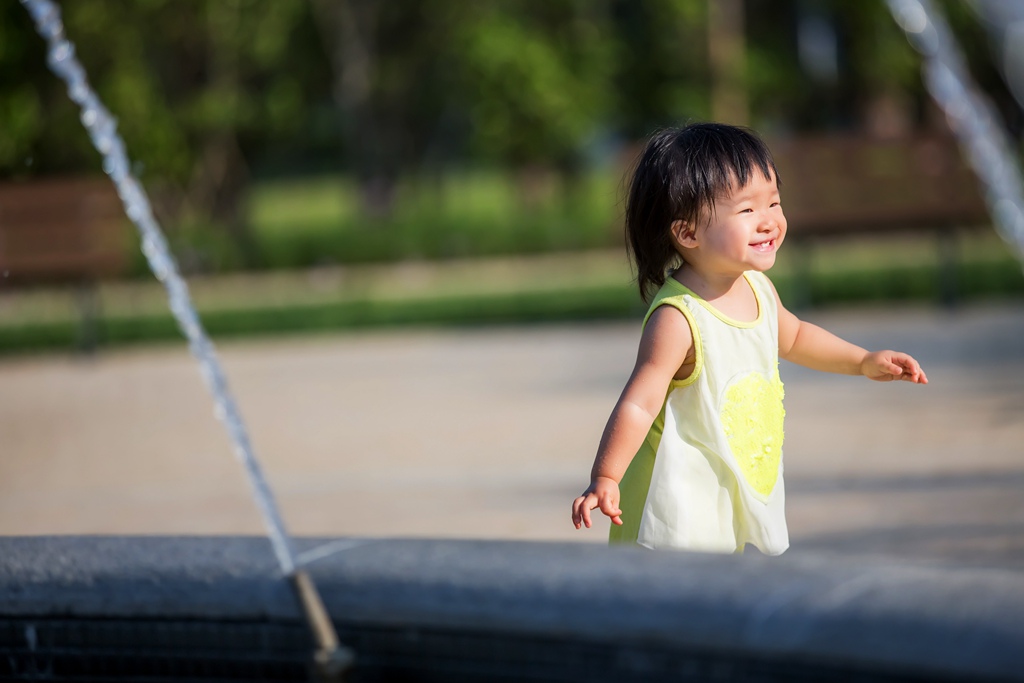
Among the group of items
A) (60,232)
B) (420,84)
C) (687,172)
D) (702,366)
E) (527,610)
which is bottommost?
(527,610)

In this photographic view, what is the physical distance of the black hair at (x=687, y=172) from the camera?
7.38 feet

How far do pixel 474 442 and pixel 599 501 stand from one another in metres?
3.99

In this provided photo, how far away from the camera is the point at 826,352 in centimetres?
253

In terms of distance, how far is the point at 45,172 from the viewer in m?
20.0

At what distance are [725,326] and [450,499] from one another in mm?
2741

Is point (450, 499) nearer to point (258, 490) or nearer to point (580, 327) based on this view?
point (258, 490)

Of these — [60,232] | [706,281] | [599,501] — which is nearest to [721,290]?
[706,281]

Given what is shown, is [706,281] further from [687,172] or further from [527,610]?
[527,610]

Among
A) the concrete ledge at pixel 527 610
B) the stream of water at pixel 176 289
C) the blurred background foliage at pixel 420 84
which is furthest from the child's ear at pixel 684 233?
the blurred background foliage at pixel 420 84

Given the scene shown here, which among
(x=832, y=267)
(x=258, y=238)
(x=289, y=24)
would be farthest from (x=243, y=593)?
(x=289, y=24)

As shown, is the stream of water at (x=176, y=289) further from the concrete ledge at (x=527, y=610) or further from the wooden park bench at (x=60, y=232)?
the wooden park bench at (x=60, y=232)

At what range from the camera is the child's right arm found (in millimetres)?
2141

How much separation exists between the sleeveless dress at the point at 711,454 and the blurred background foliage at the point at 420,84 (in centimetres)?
1438

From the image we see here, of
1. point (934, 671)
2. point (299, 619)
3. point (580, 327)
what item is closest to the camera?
point (934, 671)
